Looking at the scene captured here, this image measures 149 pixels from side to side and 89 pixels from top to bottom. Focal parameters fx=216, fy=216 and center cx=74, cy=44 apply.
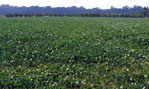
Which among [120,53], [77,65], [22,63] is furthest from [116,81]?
[22,63]

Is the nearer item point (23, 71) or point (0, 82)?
point (0, 82)

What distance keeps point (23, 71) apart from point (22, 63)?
1.12 meters

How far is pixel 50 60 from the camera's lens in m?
8.97

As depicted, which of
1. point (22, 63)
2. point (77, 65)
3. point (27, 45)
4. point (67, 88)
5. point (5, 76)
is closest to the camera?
point (67, 88)

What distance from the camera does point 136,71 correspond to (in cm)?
744

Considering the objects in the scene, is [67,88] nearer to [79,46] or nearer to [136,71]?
[136,71]

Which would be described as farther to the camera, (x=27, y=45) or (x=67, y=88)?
(x=27, y=45)

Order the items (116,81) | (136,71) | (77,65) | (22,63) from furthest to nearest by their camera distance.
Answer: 1. (22,63)
2. (77,65)
3. (136,71)
4. (116,81)

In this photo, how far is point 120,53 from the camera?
30.9 feet

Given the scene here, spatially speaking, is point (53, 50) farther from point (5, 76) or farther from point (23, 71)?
point (5, 76)

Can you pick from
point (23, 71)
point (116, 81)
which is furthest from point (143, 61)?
point (23, 71)

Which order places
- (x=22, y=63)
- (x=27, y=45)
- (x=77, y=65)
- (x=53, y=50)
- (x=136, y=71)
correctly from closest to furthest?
(x=136, y=71)
(x=77, y=65)
(x=22, y=63)
(x=53, y=50)
(x=27, y=45)

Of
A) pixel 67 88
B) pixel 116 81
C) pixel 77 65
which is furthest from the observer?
pixel 77 65

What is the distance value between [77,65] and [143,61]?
8.44 feet
